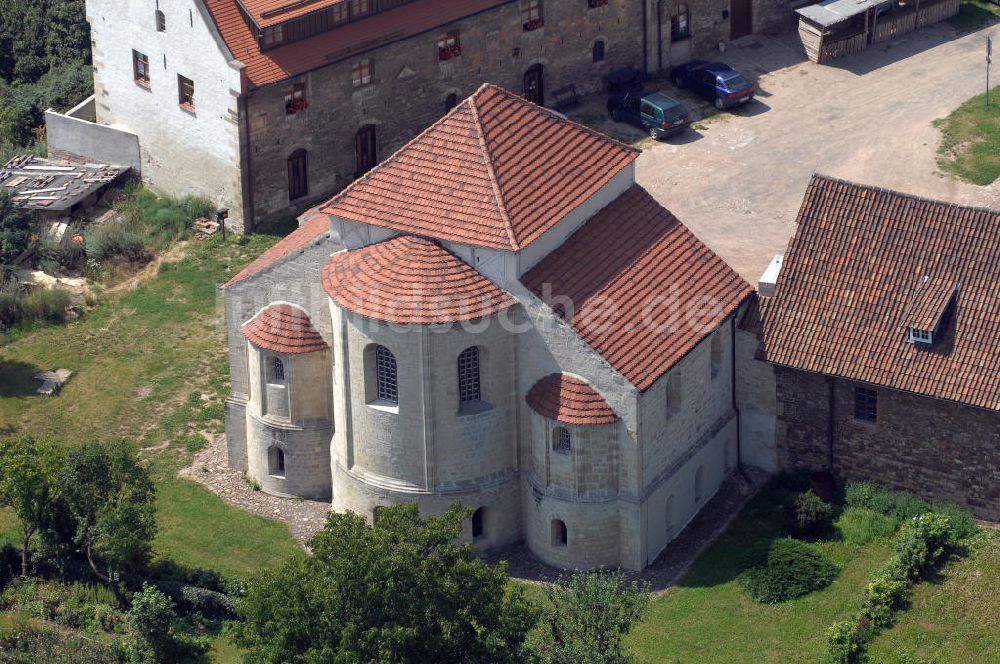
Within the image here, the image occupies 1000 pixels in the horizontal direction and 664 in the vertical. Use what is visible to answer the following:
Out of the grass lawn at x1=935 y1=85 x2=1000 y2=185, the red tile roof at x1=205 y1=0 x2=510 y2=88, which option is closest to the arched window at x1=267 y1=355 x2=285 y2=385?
the red tile roof at x1=205 y1=0 x2=510 y2=88

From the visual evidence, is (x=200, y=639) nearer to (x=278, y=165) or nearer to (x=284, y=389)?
(x=284, y=389)

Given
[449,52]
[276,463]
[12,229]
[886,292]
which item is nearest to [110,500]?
[276,463]

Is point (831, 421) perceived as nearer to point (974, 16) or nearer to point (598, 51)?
point (598, 51)

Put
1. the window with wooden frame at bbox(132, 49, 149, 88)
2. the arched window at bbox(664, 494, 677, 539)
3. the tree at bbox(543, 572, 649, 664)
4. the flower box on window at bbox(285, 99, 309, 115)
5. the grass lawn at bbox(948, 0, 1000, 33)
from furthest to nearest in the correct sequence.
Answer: the grass lawn at bbox(948, 0, 1000, 33) < the window with wooden frame at bbox(132, 49, 149, 88) < the flower box on window at bbox(285, 99, 309, 115) < the arched window at bbox(664, 494, 677, 539) < the tree at bbox(543, 572, 649, 664)

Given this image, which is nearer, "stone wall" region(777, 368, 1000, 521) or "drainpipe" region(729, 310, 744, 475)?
"stone wall" region(777, 368, 1000, 521)

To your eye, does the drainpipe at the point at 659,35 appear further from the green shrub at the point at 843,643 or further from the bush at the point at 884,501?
the green shrub at the point at 843,643

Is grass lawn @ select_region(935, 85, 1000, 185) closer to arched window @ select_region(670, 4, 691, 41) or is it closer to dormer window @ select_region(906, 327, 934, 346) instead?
arched window @ select_region(670, 4, 691, 41)

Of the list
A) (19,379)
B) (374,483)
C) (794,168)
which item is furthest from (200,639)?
(794,168)
